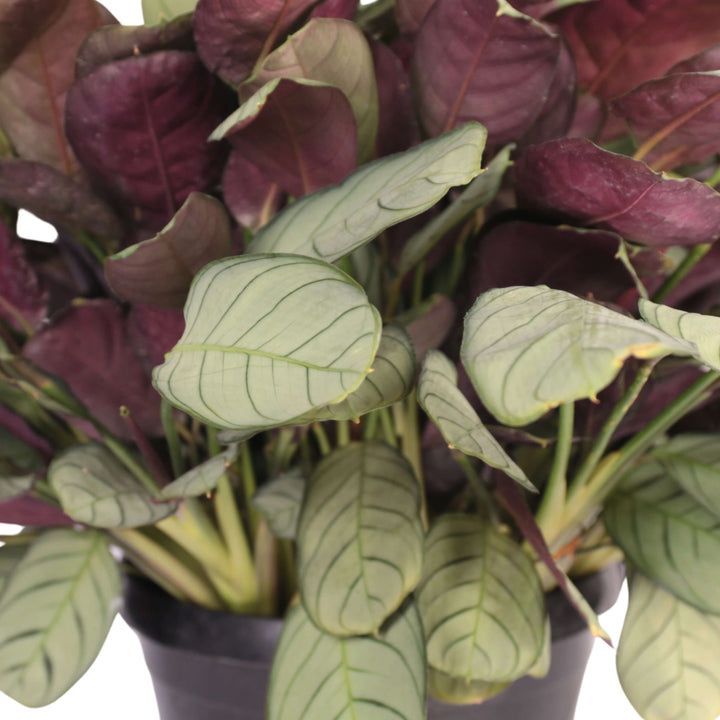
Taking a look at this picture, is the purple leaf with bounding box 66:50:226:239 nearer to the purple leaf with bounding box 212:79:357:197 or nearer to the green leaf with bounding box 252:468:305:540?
the purple leaf with bounding box 212:79:357:197

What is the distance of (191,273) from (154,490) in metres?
0.15

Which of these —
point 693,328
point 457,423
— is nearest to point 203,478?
point 457,423

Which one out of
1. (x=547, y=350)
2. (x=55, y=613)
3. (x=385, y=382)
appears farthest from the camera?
(x=55, y=613)

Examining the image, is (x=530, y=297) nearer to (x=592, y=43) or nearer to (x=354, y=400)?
(x=354, y=400)

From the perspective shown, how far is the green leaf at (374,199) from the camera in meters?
0.42

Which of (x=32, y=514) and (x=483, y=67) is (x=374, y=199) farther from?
(x=32, y=514)

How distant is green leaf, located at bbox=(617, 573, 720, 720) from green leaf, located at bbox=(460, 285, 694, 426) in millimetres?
286

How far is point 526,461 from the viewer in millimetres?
698

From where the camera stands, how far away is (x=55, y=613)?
564 mm

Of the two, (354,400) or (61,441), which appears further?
(61,441)

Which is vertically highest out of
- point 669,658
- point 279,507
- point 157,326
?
point 157,326

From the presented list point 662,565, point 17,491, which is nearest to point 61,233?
point 17,491

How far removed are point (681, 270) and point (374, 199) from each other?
10.4 inches

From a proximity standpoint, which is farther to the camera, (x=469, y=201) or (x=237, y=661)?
(x=237, y=661)
